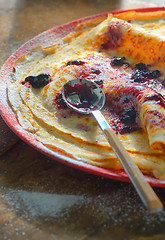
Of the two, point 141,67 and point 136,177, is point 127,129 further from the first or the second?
point 141,67

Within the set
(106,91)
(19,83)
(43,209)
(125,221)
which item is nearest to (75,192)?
(43,209)

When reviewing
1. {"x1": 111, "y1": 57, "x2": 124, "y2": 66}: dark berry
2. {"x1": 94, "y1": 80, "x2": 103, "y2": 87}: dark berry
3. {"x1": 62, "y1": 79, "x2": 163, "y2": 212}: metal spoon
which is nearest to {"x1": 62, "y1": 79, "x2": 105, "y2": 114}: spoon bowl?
{"x1": 62, "y1": 79, "x2": 163, "y2": 212}: metal spoon

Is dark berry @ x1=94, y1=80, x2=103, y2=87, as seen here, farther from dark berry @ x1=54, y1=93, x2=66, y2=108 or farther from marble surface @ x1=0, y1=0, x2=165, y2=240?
marble surface @ x1=0, y1=0, x2=165, y2=240

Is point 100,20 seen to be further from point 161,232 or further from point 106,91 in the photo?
point 161,232

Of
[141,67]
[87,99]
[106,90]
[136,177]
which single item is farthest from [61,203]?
[141,67]

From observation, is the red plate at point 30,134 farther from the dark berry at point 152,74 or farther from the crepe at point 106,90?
the dark berry at point 152,74

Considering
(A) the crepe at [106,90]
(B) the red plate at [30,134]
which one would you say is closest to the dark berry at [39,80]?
(A) the crepe at [106,90]
